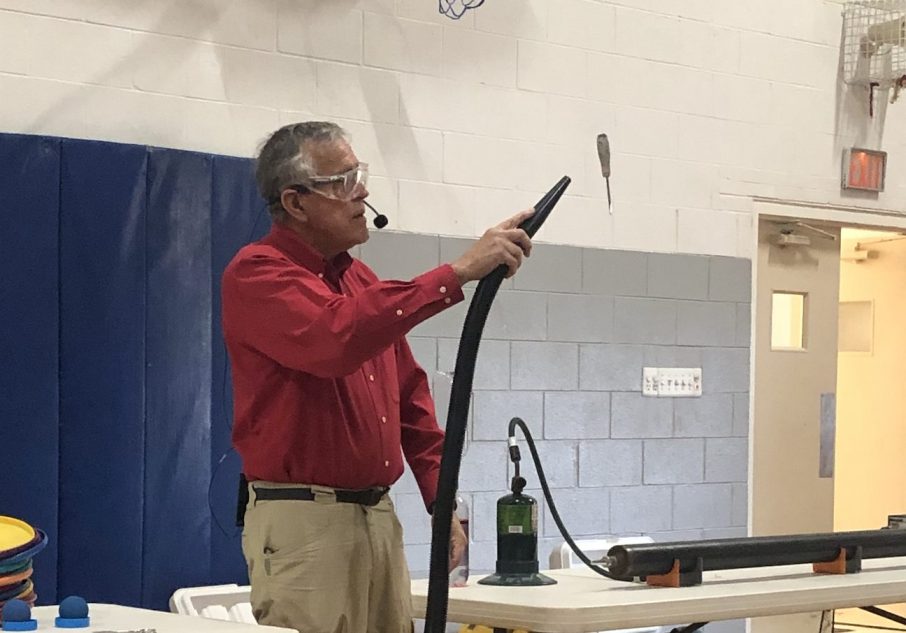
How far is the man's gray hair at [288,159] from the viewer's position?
2656 mm

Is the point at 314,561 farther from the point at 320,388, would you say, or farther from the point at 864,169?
the point at 864,169

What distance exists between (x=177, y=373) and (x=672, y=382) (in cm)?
204

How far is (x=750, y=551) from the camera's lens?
3.09 m

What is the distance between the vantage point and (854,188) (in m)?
5.57

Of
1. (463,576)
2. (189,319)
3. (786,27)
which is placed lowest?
(463,576)

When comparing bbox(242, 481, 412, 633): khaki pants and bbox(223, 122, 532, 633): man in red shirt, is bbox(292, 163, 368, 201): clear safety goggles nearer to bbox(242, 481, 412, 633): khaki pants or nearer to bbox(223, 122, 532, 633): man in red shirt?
bbox(223, 122, 532, 633): man in red shirt

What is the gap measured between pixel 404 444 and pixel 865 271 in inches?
196

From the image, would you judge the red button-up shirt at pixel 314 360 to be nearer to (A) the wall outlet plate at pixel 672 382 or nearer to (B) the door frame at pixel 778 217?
(A) the wall outlet plate at pixel 672 382

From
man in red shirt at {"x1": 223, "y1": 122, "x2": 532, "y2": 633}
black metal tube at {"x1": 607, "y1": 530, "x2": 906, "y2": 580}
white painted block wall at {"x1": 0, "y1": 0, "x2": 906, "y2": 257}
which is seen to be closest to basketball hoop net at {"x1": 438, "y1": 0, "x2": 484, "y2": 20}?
white painted block wall at {"x1": 0, "y1": 0, "x2": 906, "y2": 257}

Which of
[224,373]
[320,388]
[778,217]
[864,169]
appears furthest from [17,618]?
[864,169]

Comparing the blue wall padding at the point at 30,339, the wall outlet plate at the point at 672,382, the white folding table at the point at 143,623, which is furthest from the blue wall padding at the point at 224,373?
Answer: the wall outlet plate at the point at 672,382

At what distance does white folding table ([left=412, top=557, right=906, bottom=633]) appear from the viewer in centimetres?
260

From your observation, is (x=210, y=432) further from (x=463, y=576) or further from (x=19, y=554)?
(x=19, y=554)

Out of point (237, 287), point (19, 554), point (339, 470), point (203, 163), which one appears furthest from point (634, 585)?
point (203, 163)
